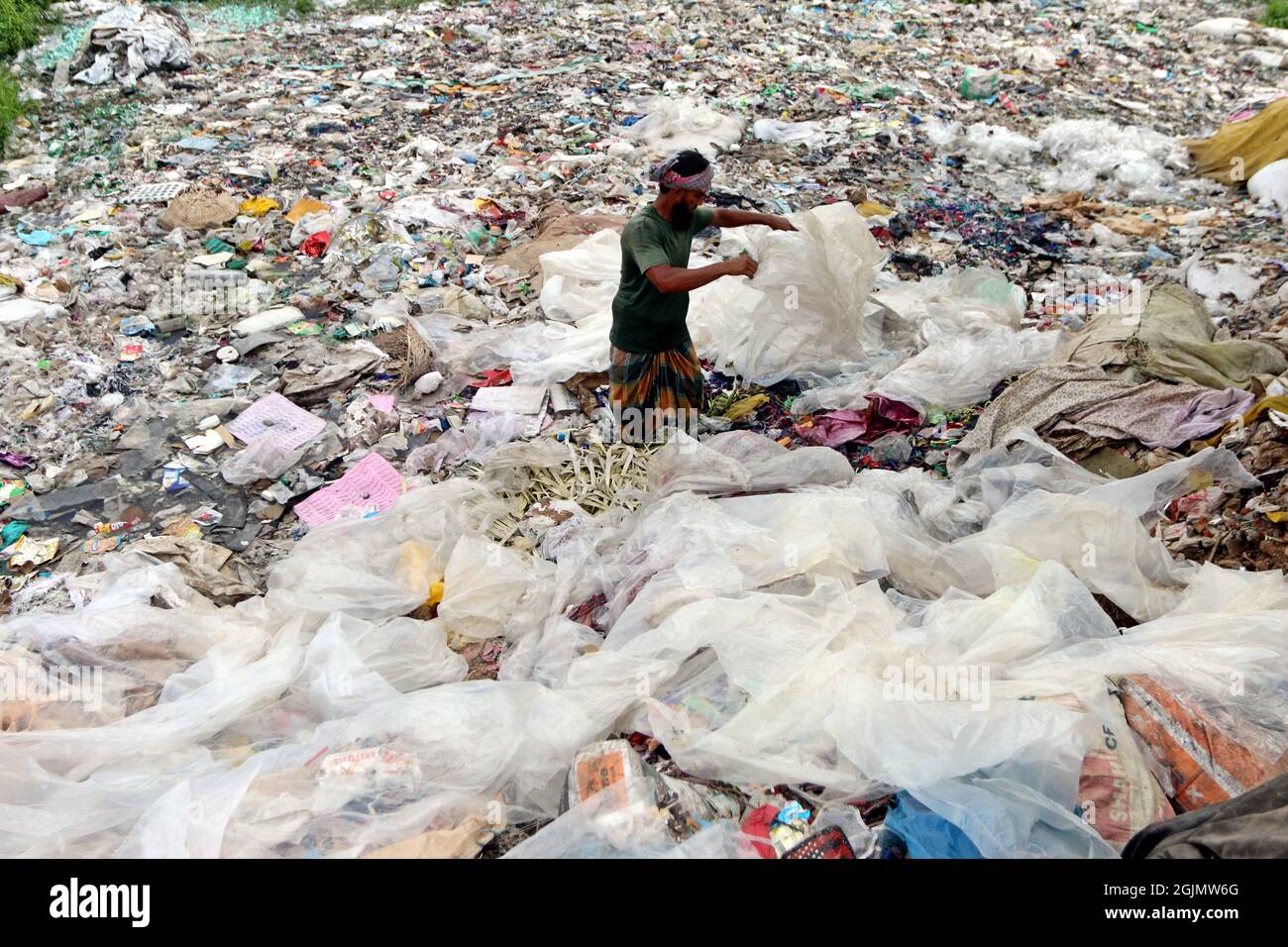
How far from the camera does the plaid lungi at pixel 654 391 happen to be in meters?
3.40

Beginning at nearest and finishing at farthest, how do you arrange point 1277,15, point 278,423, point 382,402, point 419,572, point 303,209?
point 419,572 < point 278,423 < point 382,402 < point 303,209 < point 1277,15

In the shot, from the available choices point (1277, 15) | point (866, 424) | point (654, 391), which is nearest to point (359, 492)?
point (654, 391)

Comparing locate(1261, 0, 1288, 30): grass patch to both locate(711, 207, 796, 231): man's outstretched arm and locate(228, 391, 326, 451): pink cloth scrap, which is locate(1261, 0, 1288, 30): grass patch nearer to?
locate(711, 207, 796, 231): man's outstretched arm

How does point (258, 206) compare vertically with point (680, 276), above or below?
below

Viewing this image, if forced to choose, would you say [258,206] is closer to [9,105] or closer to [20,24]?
[9,105]

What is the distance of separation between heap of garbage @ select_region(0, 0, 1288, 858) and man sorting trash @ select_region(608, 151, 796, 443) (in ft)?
0.82

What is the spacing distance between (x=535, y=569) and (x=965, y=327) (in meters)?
2.53

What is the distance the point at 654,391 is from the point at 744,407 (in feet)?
2.02

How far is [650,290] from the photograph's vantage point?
3.15m

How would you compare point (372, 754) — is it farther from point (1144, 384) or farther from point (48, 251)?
point (48, 251)

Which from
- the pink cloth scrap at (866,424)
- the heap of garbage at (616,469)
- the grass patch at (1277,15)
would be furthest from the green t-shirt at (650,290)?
the grass patch at (1277,15)

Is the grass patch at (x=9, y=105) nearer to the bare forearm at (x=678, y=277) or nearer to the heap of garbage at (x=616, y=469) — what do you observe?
the heap of garbage at (x=616, y=469)

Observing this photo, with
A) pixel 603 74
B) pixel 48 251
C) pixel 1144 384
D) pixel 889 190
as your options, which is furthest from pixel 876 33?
pixel 48 251

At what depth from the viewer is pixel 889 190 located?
5926mm
